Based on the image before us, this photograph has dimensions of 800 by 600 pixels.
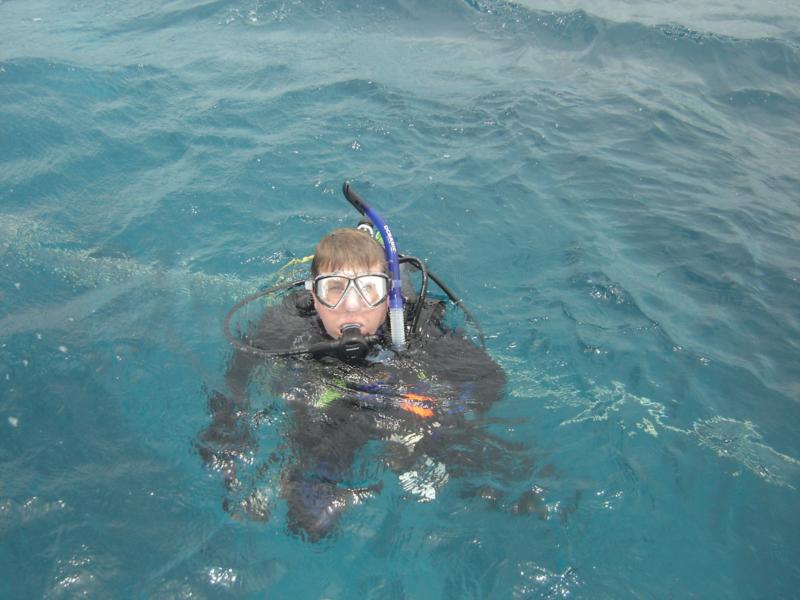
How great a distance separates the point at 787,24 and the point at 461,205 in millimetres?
9555

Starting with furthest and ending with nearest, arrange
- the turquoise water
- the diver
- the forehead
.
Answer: the forehead
the diver
the turquoise water

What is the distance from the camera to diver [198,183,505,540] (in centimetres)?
306

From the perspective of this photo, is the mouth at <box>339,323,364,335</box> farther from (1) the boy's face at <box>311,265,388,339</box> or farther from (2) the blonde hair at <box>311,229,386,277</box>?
(2) the blonde hair at <box>311,229,386,277</box>

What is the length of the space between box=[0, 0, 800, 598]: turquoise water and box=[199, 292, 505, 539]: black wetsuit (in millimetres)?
134

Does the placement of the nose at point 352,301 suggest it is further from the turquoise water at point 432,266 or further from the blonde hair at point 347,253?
the turquoise water at point 432,266

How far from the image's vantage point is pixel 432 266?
16.3 ft

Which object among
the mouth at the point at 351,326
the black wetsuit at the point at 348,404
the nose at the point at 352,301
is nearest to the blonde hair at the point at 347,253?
the nose at the point at 352,301

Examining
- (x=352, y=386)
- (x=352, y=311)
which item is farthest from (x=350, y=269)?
(x=352, y=386)

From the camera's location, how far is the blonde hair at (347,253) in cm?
320

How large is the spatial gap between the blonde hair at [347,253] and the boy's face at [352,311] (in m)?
0.03

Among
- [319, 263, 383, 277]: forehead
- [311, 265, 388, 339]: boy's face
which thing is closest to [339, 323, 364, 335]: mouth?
[311, 265, 388, 339]: boy's face

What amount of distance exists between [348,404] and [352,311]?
0.52 meters

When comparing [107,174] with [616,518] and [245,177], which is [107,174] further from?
[616,518]

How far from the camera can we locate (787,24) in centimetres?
1107
